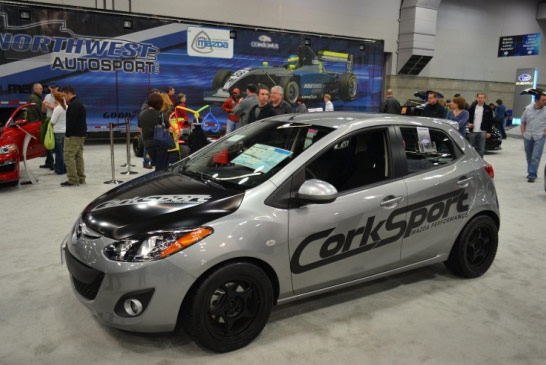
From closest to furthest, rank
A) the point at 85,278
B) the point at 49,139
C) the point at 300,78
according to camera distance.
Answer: the point at 85,278, the point at 49,139, the point at 300,78

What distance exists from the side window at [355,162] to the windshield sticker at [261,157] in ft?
0.81

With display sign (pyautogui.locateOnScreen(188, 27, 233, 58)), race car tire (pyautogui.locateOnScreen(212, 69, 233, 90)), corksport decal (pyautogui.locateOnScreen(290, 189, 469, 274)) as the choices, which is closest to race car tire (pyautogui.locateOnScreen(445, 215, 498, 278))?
corksport decal (pyautogui.locateOnScreen(290, 189, 469, 274))

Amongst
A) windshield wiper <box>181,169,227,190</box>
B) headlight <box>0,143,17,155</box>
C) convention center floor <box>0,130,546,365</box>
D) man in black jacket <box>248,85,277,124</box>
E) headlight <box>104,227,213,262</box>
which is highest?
man in black jacket <box>248,85,277,124</box>

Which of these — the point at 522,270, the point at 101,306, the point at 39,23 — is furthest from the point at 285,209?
the point at 39,23

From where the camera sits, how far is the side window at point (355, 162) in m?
3.19

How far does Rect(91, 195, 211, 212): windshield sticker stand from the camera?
2779 mm

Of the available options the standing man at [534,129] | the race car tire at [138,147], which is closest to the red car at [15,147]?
the race car tire at [138,147]

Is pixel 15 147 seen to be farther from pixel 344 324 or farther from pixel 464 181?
pixel 464 181

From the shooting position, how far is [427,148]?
369cm

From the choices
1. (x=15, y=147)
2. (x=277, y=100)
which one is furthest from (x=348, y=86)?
(x=15, y=147)

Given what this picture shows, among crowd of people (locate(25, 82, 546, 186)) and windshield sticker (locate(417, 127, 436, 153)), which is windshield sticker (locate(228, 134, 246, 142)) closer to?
windshield sticker (locate(417, 127, 436, 153))

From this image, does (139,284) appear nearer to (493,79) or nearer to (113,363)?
(113,363)

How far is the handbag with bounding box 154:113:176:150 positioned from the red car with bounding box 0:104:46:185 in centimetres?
246

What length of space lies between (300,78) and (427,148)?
11.2m
